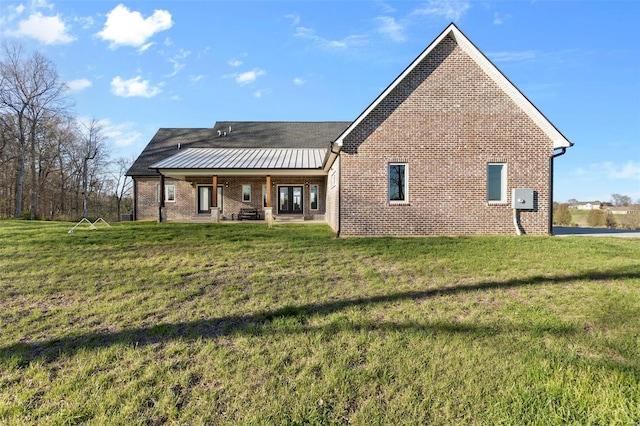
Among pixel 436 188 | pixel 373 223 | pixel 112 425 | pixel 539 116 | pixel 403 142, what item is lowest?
pixel 112 425

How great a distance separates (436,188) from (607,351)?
843cm

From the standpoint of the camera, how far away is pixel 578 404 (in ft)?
8.71

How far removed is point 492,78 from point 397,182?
4.64m

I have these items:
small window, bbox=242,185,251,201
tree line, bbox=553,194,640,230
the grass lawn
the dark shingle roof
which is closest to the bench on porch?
small window, bbox=242,185,251,201

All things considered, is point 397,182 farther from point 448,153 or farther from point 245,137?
point 245,137

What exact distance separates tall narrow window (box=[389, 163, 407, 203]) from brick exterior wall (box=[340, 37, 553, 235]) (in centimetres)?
23

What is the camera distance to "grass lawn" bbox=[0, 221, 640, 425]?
264cm

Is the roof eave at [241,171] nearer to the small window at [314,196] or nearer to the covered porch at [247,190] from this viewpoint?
the covered porch at [247,190]

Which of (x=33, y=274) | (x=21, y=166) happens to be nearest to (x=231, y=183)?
(x=33, y=274)

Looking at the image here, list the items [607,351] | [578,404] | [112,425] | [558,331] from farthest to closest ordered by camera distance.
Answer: [558,331] < [607,351] < [578,404] < [112,425]

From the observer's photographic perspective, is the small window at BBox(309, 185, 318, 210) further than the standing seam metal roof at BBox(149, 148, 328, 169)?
Yes

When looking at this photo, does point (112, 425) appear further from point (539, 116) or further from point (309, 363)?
point (539, 116)

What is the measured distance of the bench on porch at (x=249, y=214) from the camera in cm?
1986

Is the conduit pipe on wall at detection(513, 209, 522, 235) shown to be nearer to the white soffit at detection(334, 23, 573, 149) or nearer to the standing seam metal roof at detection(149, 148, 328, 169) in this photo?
the white soffit at detection(334, 23, 573, 149)
